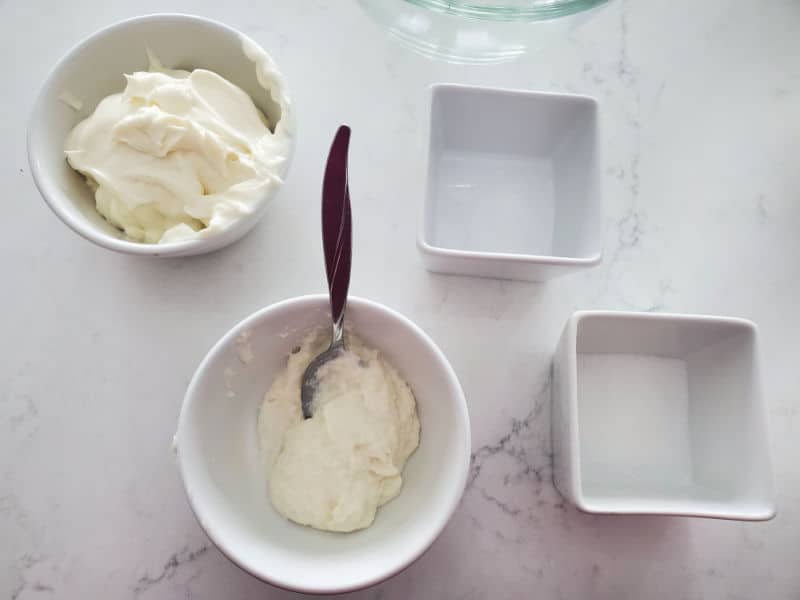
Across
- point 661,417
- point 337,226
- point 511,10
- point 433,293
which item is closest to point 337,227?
point 337,226

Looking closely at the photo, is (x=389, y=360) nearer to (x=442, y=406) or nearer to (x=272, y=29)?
(x=442, y=406)

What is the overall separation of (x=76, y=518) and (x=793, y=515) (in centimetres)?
80

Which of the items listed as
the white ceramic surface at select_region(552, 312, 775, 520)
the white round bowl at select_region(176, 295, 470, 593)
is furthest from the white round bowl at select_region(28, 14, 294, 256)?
the white ceramic surface at select_region(552, 312, 775, 520)

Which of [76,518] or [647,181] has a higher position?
[647,181]

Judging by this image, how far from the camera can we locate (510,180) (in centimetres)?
79

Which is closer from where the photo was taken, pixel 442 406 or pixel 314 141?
pixel 442 406

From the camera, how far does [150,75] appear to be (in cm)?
68

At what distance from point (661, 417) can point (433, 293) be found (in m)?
0.29

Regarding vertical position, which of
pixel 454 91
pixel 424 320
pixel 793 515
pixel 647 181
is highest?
pixel 454 91

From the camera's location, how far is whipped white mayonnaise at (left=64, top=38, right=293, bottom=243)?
0.65m

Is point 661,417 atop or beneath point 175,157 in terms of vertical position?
beneath

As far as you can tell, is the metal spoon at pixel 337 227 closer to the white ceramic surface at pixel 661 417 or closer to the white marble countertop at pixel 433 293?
the white marble countertop at pixel 433 293

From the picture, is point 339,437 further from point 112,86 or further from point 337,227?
point 112,86

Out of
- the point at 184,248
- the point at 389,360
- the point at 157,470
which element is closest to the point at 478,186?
the point at 389,360
